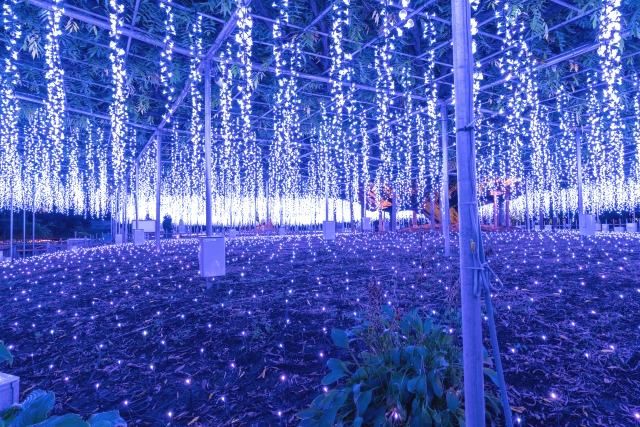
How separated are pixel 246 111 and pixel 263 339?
30.1ft

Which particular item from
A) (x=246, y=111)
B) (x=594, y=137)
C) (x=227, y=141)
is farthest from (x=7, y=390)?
(x=594, y=137)

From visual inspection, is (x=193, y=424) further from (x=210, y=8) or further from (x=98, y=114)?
(x=98, y=114)

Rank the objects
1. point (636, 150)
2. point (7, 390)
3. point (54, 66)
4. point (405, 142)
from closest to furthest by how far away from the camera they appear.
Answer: point (7, 390), point (54, 66), point (405, 142), point (636, 150)

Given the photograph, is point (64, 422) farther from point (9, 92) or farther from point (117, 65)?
point (9, 92)

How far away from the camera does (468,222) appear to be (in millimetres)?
1641

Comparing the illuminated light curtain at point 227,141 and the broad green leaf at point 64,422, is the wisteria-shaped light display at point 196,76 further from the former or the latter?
the broad green leaf at point 64,422

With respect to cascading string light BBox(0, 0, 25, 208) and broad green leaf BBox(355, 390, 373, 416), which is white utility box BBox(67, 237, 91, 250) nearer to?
cascading string light BBox(0, 0, 25, 208)

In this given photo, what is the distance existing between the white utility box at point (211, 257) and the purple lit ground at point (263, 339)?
34cm

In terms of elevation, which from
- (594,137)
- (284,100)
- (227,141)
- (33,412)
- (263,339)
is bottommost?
(263,339)

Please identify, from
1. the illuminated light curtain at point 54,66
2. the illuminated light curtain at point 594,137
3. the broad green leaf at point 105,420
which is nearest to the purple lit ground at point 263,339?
the broad green leaf at point 105,420

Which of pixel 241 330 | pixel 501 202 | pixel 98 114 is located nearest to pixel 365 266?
pixel 241 330

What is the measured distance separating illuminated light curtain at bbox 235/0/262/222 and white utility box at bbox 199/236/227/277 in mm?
3776

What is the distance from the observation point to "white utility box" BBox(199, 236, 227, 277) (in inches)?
233

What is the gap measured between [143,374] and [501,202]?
110ft
